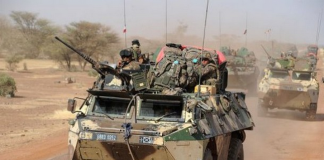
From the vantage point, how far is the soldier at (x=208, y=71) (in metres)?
10.3

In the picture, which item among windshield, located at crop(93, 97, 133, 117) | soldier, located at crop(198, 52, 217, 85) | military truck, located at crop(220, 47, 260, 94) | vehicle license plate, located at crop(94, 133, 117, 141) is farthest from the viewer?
military truck, located at crop(220, 47, 260, 94)

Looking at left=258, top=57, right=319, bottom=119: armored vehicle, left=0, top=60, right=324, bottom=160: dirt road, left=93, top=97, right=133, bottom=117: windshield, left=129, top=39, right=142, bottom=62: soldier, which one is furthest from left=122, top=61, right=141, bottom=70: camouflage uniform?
left=258, top=57, right=319, bottom=119: armored vehicle

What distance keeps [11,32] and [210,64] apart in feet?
184

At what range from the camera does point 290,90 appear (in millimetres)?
19469

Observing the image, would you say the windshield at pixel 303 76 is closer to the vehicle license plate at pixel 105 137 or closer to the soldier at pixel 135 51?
the soldier at pixel 135 51

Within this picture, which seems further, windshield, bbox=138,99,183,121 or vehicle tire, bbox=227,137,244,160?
vehicle tire, bbox=227,137,244,160

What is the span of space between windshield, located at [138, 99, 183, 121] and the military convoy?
12494 millimetres

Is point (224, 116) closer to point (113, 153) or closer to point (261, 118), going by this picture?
point (113, 153)

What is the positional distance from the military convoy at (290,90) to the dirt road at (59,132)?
21.9 inches

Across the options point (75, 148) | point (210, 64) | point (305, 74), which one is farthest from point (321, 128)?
point (75, 148)

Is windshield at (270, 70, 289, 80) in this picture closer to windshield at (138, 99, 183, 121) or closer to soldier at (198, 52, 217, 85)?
soldier at (198, 52, 217, 85)

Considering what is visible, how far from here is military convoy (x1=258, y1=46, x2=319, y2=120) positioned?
1939 cm

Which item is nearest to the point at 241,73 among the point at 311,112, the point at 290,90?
the point at 311,112

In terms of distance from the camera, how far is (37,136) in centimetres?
1445
